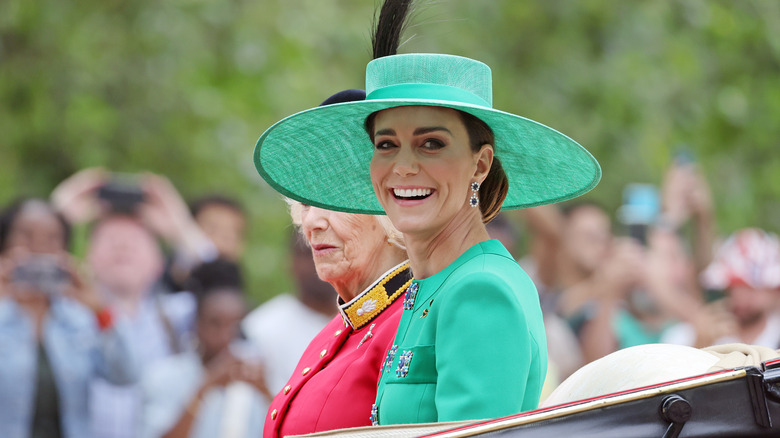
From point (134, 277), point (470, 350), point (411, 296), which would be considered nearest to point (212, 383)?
point (134, 277)

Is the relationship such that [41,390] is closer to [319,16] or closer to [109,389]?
[109,389]

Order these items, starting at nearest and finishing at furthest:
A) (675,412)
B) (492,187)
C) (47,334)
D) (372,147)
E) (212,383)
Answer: (675,412)
(492,187)
(372,147)
(212,383)
(47,334)

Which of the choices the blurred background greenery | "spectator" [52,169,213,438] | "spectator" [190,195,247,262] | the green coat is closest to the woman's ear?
the green coat

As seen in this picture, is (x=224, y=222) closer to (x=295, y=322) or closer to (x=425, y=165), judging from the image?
(x=295, y=322)

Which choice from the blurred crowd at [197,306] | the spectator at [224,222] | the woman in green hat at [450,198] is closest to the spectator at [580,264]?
the blurred crowd at [197,306]

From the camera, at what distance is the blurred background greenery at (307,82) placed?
11.5 metres

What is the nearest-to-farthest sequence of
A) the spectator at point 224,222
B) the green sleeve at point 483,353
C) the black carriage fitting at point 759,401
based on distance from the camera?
the black carriage fitting at point 759,401
the green sleeve at point 483,353
the spectator at point 224,222

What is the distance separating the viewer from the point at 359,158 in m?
3.00

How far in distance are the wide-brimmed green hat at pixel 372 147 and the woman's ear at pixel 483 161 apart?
6cm

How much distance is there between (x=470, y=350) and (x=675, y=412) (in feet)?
1.53

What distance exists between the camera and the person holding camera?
6551 millimetres

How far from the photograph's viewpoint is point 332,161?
118 inches

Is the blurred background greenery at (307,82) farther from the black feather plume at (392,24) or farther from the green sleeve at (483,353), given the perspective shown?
the green sleeve at (483,353)

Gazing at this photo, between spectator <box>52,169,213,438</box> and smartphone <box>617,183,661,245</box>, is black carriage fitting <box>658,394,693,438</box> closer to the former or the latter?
spectator <box>52,169,213,438</box>
